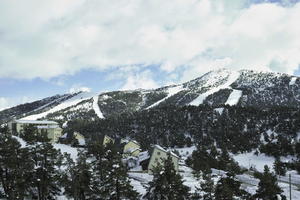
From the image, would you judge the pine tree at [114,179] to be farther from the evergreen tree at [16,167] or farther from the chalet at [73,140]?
the chalet at [73,140]

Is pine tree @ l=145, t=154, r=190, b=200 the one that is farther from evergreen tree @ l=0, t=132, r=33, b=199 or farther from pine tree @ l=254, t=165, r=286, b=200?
evergreen tree @ l=0, t=132, r=33, b=199

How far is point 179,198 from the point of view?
32406 mm

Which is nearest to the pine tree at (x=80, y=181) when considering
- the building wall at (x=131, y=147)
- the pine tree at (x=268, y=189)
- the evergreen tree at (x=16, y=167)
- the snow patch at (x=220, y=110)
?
the evergreen tree at (x=16, y=167)

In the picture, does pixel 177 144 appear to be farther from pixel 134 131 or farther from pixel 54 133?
pixel 54 133

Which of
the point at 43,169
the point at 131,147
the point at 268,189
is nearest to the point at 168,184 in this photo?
the point at 268,189

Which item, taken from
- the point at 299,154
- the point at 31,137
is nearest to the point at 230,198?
the point at 31,137

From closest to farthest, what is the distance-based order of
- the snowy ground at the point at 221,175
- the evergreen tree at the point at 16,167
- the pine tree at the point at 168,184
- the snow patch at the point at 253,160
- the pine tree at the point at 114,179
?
the pine tree at the point at 168,184 → the evergreen tree at the point at 16,167 → the pine tree at the point at 114,179 → the snowy ground at the point at 221,175 → the snow patch at the point at 253,160

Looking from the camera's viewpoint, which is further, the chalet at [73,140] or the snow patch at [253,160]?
the chalet at [73,140]

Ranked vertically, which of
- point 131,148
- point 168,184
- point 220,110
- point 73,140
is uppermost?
point 220,110

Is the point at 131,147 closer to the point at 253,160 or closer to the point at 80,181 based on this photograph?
the point at 253,160

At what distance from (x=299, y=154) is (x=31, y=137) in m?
96.3

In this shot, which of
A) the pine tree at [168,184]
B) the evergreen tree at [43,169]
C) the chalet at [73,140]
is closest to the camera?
the pine tree at [168,184]

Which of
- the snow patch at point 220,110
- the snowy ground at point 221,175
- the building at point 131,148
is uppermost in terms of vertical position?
the snow patch at point 220,110

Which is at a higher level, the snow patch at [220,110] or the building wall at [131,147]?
the snow patch at [220,110]
